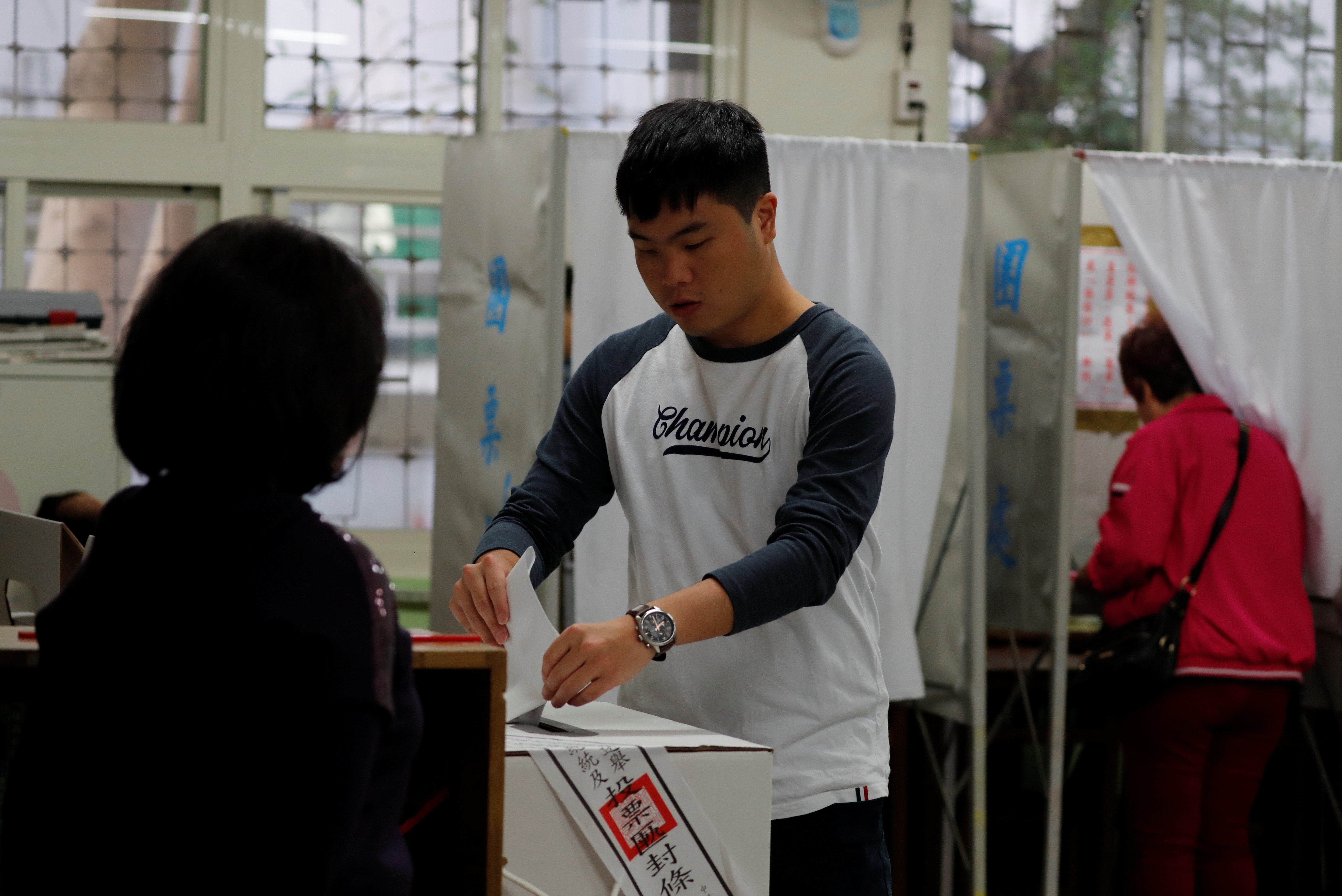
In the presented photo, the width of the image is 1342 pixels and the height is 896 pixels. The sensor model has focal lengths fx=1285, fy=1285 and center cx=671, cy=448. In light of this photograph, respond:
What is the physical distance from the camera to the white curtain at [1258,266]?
2.86m

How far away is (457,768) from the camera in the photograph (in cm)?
100

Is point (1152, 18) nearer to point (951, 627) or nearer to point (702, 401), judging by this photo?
point (951, 627)

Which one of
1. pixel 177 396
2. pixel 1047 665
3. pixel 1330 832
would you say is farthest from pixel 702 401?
pixel 1330 832

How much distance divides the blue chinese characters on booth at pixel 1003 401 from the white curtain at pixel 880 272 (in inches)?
9.3

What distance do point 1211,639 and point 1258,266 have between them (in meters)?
0.83

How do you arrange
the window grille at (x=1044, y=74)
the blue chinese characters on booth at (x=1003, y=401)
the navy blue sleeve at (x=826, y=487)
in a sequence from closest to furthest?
1. the navy blue sleeve at (x=826, y=487)
2. the blue chinese characters on booth at (x=1003, y=401)
3. the window grille at (x=1044, y=74)

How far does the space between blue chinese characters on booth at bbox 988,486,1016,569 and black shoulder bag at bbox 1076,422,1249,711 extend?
0.29 meters

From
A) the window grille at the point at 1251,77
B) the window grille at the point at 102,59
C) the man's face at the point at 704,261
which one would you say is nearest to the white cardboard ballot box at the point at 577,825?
the man's face at the point at 704,261

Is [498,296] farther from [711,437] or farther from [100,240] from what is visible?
[100,240]

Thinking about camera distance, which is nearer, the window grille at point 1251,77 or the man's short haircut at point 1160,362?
the man's short haircut at point 1160,362

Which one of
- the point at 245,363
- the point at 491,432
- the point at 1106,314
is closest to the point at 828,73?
the point at 1106,314

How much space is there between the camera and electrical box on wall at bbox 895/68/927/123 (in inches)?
158

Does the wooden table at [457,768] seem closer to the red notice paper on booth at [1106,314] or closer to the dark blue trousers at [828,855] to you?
the dark blue trousers at [828,855]

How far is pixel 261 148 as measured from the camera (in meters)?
3.93
